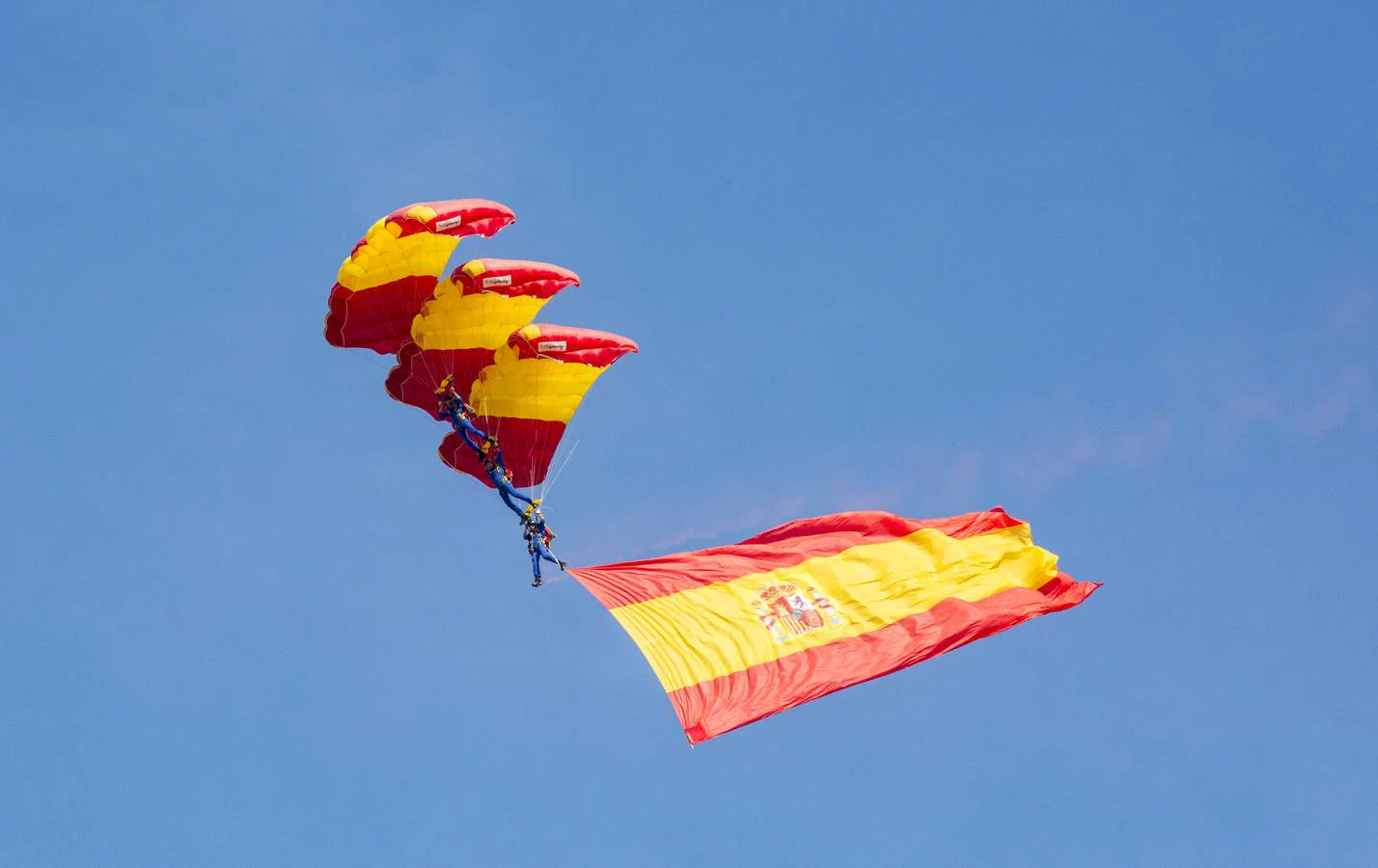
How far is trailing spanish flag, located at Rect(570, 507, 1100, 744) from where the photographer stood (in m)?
29.2

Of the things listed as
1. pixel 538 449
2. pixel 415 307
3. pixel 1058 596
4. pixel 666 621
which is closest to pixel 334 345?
pixel 415 307

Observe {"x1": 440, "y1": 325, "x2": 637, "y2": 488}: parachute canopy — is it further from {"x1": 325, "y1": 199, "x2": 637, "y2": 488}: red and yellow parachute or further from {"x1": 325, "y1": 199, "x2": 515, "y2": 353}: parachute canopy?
{"x1": 325, "y1": 199, "x2": 515, "y2": 353}: parachute canopy

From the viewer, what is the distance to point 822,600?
1235 inches

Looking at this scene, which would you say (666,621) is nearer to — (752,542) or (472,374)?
(752,542)

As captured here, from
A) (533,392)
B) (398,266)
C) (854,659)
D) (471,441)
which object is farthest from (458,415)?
(854,659)

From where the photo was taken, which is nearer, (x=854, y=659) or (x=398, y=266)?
(x=854, y=659)

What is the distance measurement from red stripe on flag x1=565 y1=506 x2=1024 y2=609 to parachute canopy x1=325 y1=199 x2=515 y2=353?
8.58 ft

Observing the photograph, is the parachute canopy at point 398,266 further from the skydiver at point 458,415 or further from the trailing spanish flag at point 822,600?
the trailing spanish flag at point 822,600

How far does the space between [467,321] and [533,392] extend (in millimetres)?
1385

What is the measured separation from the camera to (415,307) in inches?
1239

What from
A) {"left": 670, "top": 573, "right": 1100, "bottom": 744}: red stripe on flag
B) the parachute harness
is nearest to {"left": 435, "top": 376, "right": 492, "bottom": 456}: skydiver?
the parachute harness

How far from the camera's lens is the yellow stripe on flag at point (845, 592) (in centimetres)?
2972

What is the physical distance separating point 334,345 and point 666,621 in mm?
6274

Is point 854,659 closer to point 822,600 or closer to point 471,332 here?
point 822,600
